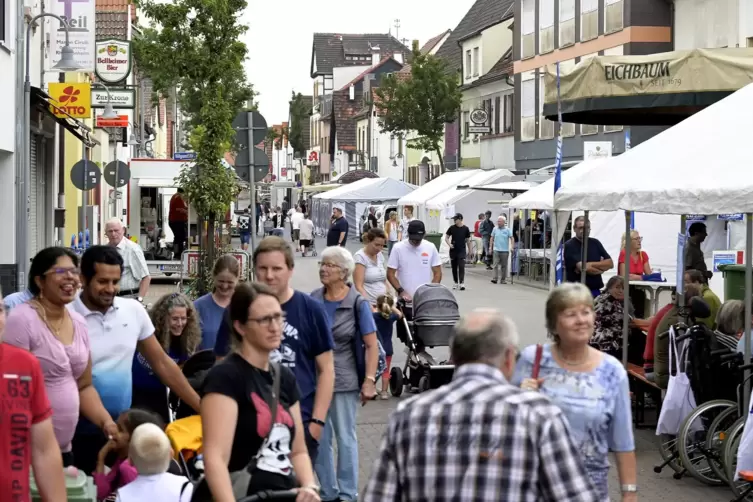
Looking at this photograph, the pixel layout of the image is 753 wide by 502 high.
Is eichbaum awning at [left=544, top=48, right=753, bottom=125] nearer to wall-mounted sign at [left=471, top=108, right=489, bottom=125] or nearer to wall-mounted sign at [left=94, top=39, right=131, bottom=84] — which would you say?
wall-mounted sign at [left=94, top=39, right=131, bottom=84]

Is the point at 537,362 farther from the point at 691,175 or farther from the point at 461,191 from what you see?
the point at 461,191

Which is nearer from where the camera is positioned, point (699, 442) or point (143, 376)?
point (143, 376)

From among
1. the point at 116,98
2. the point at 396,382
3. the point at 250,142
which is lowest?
the point at 396,382

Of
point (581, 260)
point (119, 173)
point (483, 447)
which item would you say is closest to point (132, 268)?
point (581, 260)

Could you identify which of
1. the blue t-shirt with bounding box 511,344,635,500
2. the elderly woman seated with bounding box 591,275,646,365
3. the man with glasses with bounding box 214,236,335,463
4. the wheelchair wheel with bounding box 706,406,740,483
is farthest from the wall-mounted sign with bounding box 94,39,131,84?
the blue t-shirt with bounding box 511,344,635,500

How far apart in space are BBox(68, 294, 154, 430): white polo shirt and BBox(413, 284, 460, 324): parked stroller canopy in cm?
699

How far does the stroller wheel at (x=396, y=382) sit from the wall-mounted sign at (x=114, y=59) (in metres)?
16.9

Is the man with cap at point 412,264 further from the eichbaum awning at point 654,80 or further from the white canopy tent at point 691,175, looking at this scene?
the white canopy tent at point 691,175

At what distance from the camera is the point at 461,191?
4197 cm

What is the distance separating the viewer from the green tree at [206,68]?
80.1ft

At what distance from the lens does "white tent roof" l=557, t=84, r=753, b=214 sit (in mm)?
9734

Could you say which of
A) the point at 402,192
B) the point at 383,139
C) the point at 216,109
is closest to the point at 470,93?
the point at 402,192

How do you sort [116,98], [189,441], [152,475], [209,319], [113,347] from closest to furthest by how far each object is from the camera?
[152,475]
[189,441]
[113,347]
[209,319]
[116,98]

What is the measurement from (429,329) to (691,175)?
393cm
